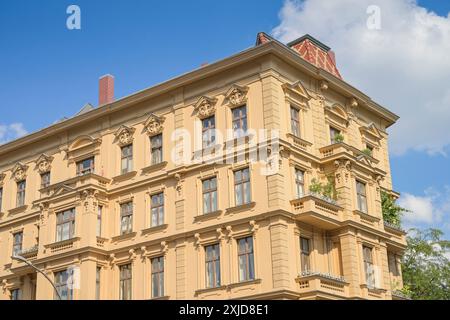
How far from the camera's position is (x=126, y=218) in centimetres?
3891

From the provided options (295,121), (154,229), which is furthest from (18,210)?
(295,121)

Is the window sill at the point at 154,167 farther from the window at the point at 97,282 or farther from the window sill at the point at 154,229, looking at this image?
the window at the point at 97,282

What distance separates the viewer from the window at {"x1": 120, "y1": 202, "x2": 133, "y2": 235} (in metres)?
38.6

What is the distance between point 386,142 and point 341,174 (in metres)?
9.39

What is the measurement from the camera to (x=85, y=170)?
41.7 meters

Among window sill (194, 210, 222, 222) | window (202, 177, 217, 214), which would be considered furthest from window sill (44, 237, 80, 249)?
window (202, 177, 217, 214)

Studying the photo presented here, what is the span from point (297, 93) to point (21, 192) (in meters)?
19.4

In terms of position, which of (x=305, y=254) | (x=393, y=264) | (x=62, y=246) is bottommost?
(x=305, y=254)

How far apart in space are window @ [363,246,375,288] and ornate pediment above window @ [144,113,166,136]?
12.6m

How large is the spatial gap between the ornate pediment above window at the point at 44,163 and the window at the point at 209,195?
12241 millimetres

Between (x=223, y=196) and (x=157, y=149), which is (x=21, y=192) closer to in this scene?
(x=157, y=149)

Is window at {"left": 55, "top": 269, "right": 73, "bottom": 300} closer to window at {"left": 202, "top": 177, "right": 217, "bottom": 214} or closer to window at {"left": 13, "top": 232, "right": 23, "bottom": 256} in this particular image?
window at {"left": 13, "top": 232, "right": 23, "bottom": 256}
